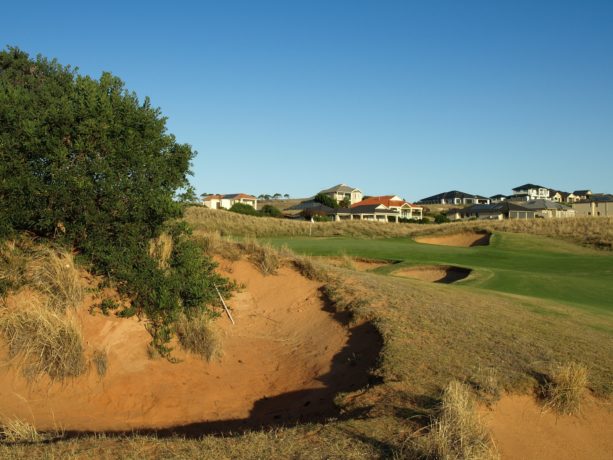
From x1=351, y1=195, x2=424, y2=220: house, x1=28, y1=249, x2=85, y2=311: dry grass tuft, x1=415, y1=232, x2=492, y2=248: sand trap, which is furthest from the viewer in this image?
x1=351, y1=195, x2=424, y2=220: house

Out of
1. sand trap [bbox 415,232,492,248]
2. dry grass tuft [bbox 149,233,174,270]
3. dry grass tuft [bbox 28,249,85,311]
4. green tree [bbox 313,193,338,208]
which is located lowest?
sand trap [bbox 415,232,492,248]

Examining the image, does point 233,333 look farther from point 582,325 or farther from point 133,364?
point 582,325

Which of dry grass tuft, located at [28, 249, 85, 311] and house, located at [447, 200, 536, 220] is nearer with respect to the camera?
dry grass tuft, located at [28, 249, 85, 311]

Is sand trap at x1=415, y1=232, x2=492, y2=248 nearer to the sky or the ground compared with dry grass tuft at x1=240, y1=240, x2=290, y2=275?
nearer to the ground

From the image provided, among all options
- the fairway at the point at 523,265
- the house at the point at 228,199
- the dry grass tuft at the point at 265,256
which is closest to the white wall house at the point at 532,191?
the house at the point at 228,199

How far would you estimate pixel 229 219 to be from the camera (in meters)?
47.3

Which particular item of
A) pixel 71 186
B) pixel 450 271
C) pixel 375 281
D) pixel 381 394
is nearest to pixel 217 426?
pixel 381 394

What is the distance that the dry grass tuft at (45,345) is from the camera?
9055 millimetres

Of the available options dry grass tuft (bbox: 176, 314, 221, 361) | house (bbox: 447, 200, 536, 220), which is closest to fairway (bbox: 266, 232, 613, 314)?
dry grass tuft (bbox: 176, 314, 221, 361)

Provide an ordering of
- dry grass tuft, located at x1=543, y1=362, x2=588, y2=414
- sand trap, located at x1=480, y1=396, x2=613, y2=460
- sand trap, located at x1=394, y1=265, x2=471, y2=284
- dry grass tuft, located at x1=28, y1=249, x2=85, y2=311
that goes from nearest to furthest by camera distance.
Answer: sand trap, located at x1=480, y1=396, x2=613, y2=460
dry grass tuft, located at x1=543, y1=362, x2=588, y2=414
dry grass tuft, located at x1=28, y1=249, x2=85, y2=311
sand trap, located at x1=394, y1=265, x2=471, y2=284

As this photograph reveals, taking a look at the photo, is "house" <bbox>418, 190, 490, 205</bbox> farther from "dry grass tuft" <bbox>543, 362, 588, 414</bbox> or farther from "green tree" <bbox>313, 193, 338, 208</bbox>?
"dry grass tuft" <bbox>543, 362, 588, 414</bbox>

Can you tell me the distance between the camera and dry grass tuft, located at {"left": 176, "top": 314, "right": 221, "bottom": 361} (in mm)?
10336

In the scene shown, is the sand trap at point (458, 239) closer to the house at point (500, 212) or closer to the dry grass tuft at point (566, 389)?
the dry grass tuft at point (566, 389)

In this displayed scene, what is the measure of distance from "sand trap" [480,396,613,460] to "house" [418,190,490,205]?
14457 centimetres
